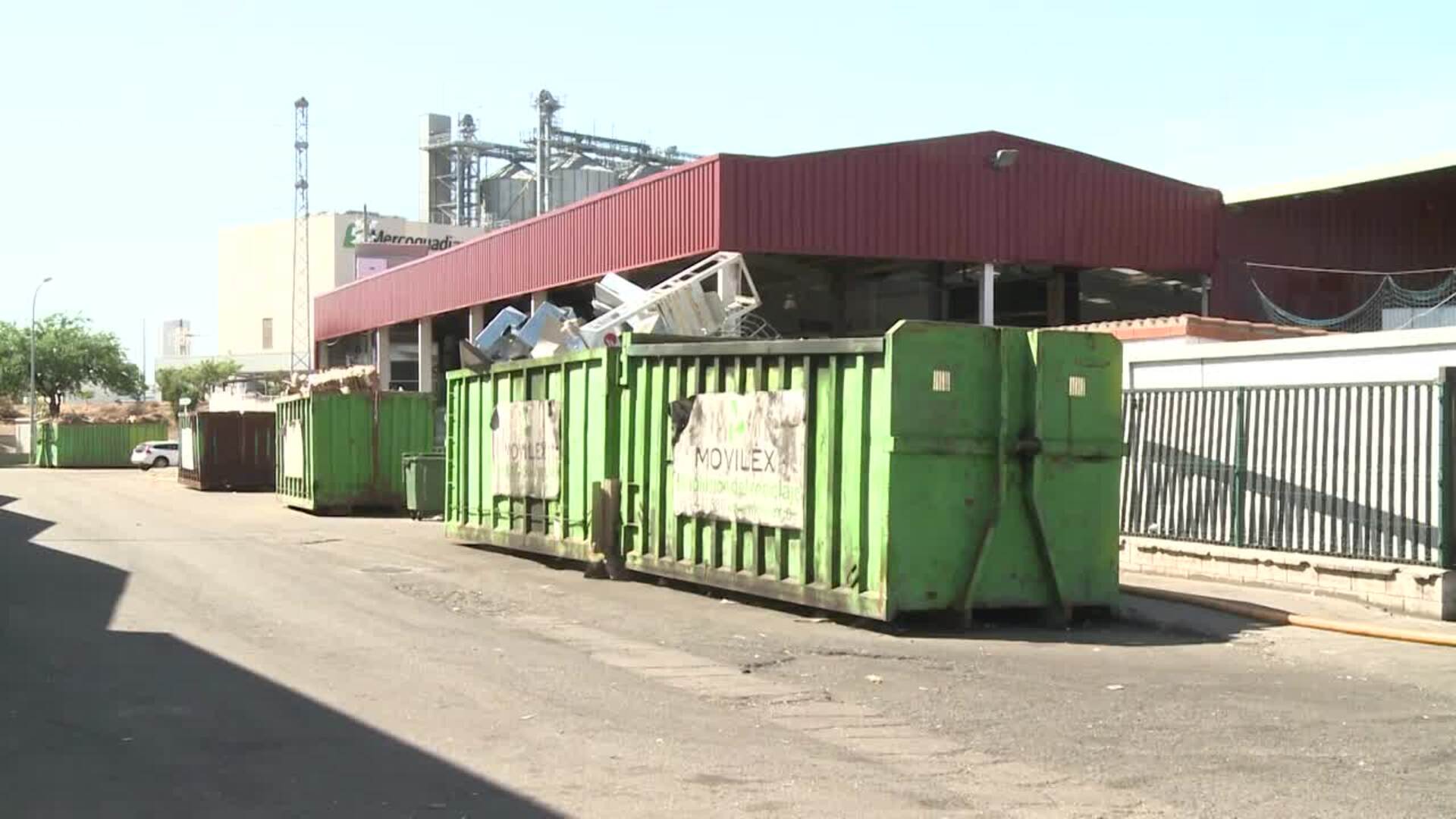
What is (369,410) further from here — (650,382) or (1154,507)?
(1154,507)

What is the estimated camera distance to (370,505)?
92.8ft

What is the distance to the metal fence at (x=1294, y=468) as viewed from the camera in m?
13.0

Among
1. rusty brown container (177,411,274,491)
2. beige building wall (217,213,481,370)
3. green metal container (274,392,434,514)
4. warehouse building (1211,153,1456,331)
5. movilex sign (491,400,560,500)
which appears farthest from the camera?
beige building wall (217,213,481,370)

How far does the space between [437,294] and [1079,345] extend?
103ft

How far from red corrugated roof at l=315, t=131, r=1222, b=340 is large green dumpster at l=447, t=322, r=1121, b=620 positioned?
13086 millimetres

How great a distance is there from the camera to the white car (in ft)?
191

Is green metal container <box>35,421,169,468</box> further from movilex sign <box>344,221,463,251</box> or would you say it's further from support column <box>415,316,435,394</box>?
support column <box>415,316,435,394</box>

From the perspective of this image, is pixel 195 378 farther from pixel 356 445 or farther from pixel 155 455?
pixel 356 445

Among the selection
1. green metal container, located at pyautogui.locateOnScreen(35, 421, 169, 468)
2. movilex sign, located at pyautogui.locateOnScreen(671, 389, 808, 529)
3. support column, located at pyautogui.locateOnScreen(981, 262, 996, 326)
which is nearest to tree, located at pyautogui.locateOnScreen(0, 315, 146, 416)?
green metal container, located at pyautogui.locateOnScreen(35, 421, 169, 468)

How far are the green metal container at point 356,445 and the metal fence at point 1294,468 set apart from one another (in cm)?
1655

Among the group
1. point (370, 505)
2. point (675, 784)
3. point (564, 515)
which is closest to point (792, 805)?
point (675, 784)

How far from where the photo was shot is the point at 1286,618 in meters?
12.4

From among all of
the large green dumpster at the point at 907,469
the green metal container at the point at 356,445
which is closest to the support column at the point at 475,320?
the green metal container at the point at 356,445

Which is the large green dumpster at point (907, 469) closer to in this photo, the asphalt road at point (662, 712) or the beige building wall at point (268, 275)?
the asphalt road at point (662, 712)
